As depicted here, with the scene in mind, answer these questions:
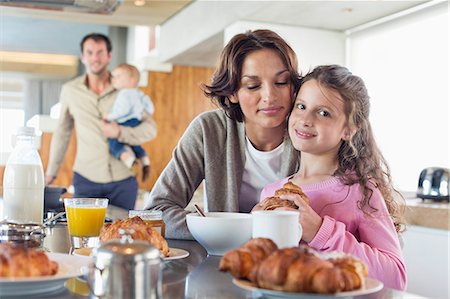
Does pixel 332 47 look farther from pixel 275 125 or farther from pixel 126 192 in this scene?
pixel 275 125

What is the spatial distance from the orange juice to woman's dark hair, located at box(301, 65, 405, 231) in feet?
1.97

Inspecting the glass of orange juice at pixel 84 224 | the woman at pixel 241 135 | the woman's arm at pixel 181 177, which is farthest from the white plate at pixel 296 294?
the woman at pixel 241 135

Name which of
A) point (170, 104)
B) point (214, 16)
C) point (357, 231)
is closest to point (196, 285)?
point (357, 231)

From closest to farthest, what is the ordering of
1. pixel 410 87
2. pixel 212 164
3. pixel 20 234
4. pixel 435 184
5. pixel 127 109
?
pixel 20 234
pixel 212 164
pixel 435 184
pixel 410 87
pixel 127 109

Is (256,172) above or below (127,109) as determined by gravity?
below

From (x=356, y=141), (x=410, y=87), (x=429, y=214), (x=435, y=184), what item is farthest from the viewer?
(x=410, y=87)

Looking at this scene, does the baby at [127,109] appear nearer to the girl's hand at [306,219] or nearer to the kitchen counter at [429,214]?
the kitchen counter at [429,214]

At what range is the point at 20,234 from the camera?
1319 mm

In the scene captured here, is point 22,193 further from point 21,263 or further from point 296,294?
point 296,294

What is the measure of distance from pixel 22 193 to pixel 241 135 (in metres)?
0.67

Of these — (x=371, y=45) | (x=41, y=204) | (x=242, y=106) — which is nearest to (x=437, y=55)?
(x=371, y=45)

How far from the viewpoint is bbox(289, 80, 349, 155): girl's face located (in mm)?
1536

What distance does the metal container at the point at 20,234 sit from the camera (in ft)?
4.24

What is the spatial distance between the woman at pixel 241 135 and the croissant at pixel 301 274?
0.91 meters
